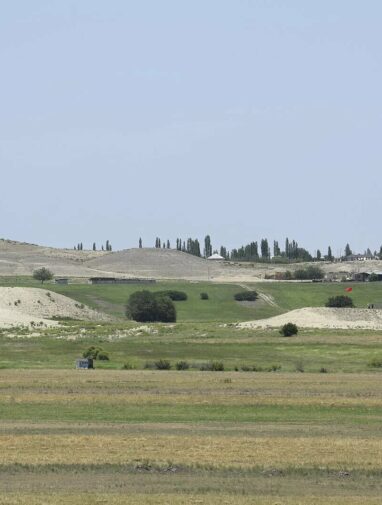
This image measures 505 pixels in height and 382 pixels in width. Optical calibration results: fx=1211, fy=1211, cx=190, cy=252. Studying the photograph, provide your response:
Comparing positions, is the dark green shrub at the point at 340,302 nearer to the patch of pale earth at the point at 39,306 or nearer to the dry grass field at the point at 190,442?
the patch of pale earth at the point at 39,306

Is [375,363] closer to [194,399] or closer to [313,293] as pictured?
[194,399]

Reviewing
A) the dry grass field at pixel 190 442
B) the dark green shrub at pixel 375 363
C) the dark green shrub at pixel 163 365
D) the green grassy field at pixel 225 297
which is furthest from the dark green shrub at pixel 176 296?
the dry grass field at pixel 190 442

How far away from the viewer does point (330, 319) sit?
10419cm

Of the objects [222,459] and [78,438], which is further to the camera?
[78,438]

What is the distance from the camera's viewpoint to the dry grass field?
2452 cm

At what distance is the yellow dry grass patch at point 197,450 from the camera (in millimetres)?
27656

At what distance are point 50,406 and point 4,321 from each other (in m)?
61.8

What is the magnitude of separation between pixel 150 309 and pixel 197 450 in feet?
293

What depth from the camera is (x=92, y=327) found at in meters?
99.9

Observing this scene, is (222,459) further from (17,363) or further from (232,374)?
(17,363)

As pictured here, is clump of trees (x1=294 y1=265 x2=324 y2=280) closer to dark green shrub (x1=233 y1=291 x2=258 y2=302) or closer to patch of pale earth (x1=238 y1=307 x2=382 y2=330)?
dark green shrub (x1=233 y1=291 x2=258 y2=302)

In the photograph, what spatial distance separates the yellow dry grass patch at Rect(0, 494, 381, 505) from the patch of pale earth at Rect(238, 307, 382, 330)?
76.1 meters

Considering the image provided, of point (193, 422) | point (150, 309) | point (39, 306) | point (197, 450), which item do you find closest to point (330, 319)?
point (150, 309)

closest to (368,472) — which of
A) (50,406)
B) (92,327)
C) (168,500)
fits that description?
(168,500)
